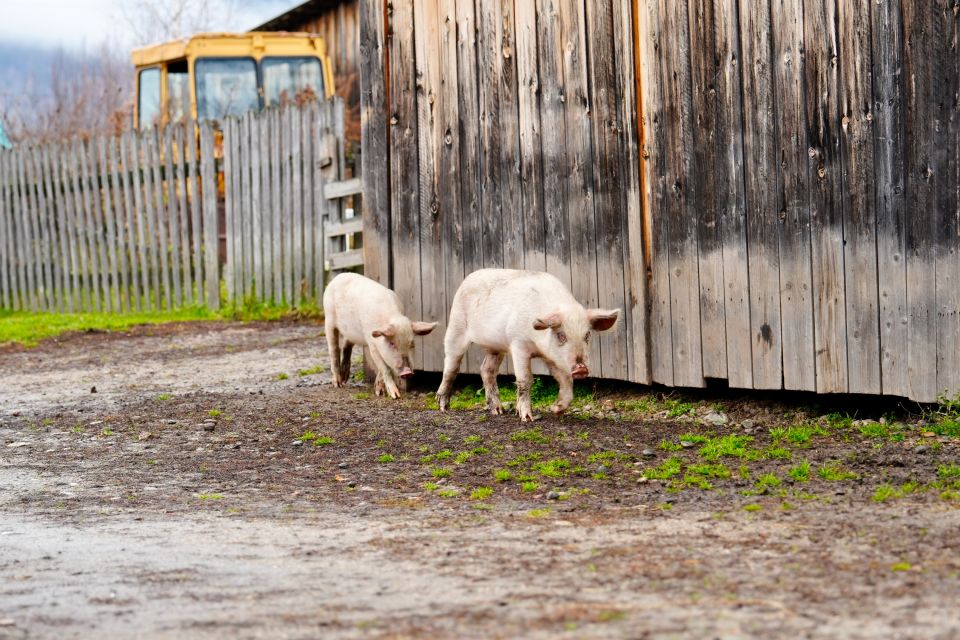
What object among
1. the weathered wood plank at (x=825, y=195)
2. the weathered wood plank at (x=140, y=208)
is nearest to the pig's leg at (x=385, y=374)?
the weathered wood plank at (x=825, y=195)

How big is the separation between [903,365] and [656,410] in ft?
6.01

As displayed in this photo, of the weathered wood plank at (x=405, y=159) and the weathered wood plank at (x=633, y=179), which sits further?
the weathered wood plank at (x=405, y=159)

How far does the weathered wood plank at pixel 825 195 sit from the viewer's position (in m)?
7.11

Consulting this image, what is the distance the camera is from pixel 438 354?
9.77 m

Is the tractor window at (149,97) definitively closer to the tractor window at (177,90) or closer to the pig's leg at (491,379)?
the tractor window at (177,90)

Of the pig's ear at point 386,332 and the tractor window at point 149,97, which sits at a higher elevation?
the tractor window at point 149,97

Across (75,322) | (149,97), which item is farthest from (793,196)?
(149,97)

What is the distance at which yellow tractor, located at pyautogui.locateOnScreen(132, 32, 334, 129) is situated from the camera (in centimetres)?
1989

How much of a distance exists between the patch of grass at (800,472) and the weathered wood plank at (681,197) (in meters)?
1.79

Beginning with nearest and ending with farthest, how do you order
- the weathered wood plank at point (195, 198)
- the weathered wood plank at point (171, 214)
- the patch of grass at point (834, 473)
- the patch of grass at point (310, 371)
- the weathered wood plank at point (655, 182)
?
the patch of grass at point (834, 473), the weathered wood plank at point (655, 182), the patch of grass at point (310, 371), the weathered wood plank at point (195, 198), the weathered wood plank at point (171, 214)

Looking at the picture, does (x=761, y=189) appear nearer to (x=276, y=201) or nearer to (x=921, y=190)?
(x=921, y=190)

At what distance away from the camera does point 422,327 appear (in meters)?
9.31

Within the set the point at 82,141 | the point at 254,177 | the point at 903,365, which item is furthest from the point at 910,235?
the point at 82,141

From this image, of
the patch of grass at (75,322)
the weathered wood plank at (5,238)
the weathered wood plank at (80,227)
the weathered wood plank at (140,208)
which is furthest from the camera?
the weathered wood plank at (5,238)
